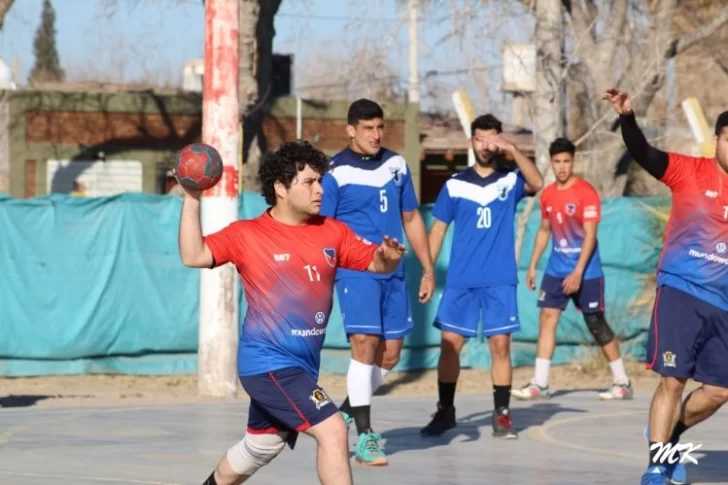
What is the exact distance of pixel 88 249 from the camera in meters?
17.4

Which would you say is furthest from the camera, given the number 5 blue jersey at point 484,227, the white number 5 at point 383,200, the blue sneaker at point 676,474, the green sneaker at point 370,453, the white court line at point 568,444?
the number 5 blue jersey at point 484,227

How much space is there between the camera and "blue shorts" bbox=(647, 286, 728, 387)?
888cm

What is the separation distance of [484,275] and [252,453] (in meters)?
4.46

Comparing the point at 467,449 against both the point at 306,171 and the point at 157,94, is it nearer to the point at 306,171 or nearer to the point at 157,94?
the point at 306,171

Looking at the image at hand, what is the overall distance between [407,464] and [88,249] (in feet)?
26.2

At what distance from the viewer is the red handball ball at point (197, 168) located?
24.7 ft

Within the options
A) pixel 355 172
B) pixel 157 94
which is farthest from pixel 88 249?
pixel 157 94

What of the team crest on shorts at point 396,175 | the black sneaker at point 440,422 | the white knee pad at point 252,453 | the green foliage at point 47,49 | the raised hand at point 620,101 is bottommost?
the black sneaker at point 440,422

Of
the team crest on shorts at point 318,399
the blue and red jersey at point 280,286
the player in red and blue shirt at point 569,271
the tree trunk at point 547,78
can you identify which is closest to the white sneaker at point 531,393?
the player in red and blue shirt at point 569,271

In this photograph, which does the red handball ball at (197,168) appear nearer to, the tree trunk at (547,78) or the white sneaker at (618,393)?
the white sneaker at (618,393)

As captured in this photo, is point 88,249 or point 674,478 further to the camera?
point 88,249

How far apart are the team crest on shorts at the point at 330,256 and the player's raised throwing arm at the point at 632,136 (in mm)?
1834

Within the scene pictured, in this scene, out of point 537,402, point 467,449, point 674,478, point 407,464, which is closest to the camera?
point 674,478

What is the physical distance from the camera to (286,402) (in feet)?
24.4
